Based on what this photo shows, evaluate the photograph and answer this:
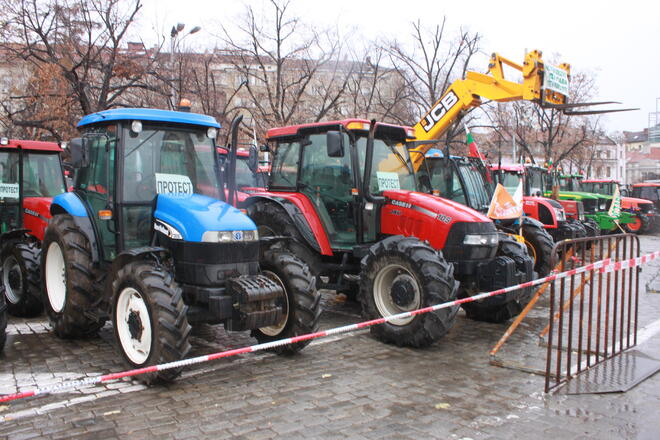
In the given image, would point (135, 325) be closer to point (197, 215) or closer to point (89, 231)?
point (197, 215)

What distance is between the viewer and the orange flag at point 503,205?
8648mm

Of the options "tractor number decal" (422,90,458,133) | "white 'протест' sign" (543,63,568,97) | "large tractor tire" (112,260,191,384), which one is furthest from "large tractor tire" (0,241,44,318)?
"white 'протест' sign" (543,63,568,97)

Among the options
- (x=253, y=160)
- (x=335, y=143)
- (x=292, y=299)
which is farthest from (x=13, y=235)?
(x=335, y=143)

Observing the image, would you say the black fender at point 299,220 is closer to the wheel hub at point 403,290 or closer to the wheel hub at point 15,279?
the wheel hub at point 403,290

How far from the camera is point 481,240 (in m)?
7.13

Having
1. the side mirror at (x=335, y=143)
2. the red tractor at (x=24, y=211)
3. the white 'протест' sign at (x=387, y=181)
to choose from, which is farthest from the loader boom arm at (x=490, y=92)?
the red tractor at (x=24, y=211)

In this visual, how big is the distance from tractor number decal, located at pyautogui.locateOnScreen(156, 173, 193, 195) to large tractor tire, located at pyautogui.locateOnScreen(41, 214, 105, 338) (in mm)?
1119

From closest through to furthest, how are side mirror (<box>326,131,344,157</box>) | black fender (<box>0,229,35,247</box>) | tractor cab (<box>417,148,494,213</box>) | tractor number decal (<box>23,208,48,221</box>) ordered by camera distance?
side mirror (<box>326,131,344,157</box>), black fender (<box>0,229,35,247</box>), tractor number decal (<box>23,208,48,221</box>), tractor cab (<box>417,148,494,213</box>)

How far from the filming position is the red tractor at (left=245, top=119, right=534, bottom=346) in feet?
21.8

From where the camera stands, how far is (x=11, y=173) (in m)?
8.76

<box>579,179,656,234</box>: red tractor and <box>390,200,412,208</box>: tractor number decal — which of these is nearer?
<box>390,200,412,208</box>: tractor number decal

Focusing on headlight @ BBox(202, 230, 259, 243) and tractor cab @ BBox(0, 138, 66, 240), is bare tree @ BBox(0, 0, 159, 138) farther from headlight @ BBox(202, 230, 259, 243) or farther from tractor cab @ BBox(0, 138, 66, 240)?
headlight @ BBox(202, 230, 259, 243)

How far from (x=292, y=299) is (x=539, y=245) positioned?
625cm

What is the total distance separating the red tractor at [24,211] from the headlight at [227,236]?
11.6 ft
